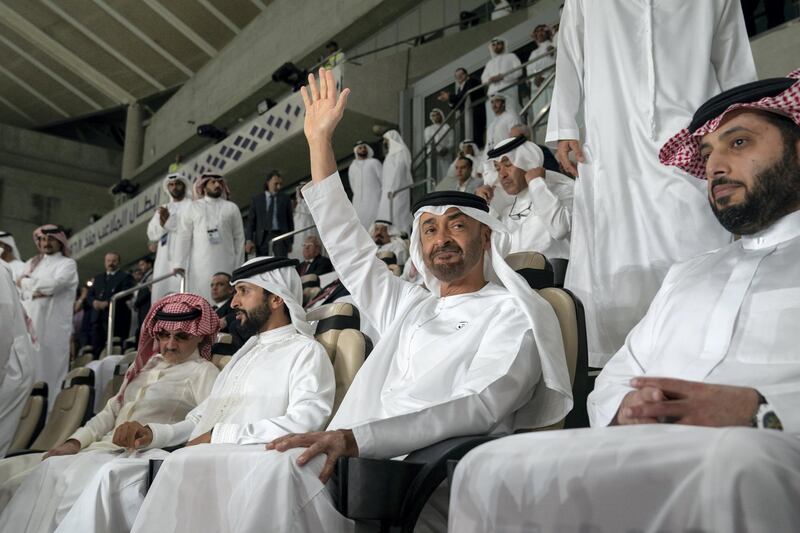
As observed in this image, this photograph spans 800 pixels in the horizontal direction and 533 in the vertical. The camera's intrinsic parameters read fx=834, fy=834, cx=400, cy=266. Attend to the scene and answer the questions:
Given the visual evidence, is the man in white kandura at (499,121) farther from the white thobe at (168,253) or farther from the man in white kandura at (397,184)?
the white thobe at (168,253)

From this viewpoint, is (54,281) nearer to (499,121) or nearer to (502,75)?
(499,121)

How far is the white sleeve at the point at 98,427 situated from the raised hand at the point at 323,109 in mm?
1589

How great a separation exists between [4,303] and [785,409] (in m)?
3.22

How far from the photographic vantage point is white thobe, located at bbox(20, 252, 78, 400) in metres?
6.82

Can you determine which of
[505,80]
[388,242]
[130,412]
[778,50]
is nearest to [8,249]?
[388,242]

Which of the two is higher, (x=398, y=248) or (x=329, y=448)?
(x=398, y=248)

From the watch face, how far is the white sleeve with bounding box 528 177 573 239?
2.57m

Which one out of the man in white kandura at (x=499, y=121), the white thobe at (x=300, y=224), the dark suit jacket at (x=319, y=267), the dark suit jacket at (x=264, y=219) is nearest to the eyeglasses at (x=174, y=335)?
the dark suit jacket at (x=319, y=267)

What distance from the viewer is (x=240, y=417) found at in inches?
113

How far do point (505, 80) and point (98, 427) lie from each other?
6.73m

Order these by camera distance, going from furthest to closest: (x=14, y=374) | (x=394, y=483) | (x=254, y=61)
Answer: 1. (x=254, y=61)
2. (x=14, y=374)
3. (x=394, y=483)

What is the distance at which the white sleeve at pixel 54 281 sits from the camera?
22.3 ft

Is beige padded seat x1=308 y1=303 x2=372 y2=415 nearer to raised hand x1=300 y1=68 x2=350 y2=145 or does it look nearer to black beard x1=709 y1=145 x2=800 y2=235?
raised hand x1=300 y1=68 x2=350 y2=145

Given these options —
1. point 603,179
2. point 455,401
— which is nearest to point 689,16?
→ point 603,179
